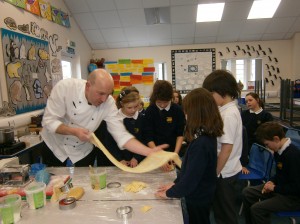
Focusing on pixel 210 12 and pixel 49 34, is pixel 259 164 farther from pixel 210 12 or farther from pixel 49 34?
pixel 49 34

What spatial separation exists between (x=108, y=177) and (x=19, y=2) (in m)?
2.96

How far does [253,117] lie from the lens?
10.7 feet

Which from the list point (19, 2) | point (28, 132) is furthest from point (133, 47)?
point (28, 132)

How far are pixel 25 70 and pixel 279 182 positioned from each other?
3.33m

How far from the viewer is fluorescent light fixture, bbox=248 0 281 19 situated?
4.71 metres

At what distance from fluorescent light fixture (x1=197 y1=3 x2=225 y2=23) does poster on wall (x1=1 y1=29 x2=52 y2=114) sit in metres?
2.91

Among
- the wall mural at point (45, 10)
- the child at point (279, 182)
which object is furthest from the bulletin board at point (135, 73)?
the child at point (279, 182)

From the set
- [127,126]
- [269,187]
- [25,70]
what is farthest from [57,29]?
[269,187]

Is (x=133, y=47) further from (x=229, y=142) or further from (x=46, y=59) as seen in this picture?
(x=229, y=142)

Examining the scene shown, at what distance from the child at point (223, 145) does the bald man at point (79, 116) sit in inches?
24.0

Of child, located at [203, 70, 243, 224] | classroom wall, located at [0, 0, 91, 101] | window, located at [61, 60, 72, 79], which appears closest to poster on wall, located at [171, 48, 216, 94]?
classroom wall, located at [0, 0, 91, 101]

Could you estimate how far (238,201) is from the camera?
2717mm

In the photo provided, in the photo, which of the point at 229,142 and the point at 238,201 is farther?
the point at 238,201

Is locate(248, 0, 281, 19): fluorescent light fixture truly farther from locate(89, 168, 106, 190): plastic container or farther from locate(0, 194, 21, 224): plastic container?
locate(0, 194, 21, 224): plastic container
